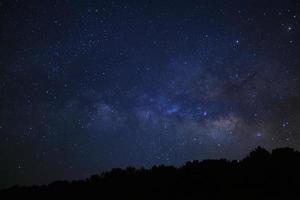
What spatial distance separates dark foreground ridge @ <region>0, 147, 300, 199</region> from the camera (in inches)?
614

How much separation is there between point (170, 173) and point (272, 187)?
20.2 feet

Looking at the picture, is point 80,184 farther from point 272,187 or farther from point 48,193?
point 272,187

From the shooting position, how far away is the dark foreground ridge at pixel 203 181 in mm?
15586

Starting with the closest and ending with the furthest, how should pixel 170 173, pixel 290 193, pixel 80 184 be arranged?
1. pixel 290 193
2. pixel 170 173
3. pixel 80 184

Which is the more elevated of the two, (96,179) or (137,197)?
(96,179)

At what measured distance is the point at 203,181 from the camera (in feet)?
58.1

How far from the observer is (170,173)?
19.8m

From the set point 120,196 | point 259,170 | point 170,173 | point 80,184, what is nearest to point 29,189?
point 80,184

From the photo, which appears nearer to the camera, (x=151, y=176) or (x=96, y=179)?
(x=151, y=176)

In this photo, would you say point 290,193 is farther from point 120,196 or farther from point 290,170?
point 120,196

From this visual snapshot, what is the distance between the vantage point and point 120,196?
17594 millimetres

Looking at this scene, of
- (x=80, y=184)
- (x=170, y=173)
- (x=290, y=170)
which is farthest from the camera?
(x=80, y=184)

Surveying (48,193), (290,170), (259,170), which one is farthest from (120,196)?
(290,170)

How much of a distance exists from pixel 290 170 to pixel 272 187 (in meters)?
1.73
